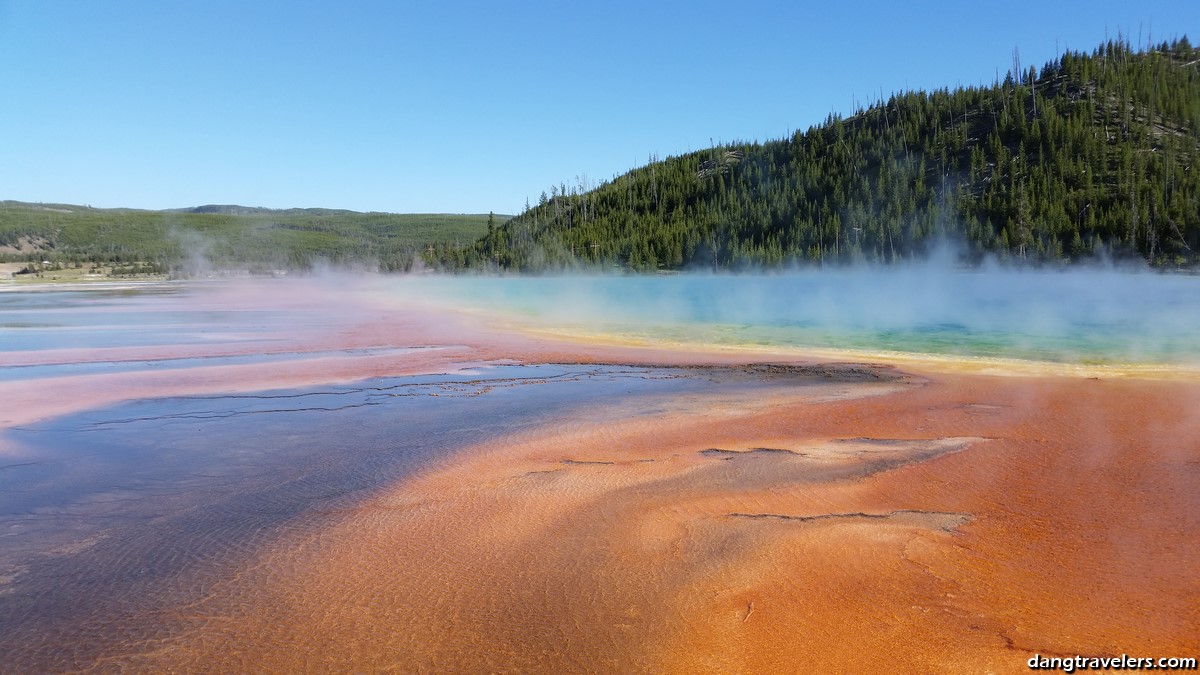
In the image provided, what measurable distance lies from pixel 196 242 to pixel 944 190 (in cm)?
14623

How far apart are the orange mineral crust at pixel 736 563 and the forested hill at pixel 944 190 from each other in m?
77.7

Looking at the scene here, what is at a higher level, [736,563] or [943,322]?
[943,322]

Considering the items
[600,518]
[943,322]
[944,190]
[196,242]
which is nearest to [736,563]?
[600,518]

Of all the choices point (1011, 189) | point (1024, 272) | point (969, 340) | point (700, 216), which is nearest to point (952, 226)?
point (1011, 189)

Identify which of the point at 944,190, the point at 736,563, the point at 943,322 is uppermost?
the point at 944,190

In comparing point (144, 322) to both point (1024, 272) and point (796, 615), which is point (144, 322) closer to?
point (796, 615)

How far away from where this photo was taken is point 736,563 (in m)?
5.56

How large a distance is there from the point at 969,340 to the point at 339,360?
17.0 metres

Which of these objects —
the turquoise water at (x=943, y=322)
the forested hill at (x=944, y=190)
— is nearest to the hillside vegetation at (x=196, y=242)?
the forested hill at (x=944, y=190)

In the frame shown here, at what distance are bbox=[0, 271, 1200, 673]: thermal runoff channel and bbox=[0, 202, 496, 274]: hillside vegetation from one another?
10879cm

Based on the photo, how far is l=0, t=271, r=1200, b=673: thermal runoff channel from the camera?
175 inches

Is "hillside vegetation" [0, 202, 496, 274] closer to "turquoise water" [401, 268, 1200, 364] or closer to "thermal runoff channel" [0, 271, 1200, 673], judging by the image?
"turquoise water" [401, 268, 1200, 364]

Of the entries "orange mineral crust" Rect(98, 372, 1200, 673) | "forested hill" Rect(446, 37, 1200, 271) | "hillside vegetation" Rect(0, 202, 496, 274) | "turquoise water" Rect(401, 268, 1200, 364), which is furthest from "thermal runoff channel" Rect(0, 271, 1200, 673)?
"hillside vegetation" Rect(0, 202, 496, 274)

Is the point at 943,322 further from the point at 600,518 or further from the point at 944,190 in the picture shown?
the point at 944,190
